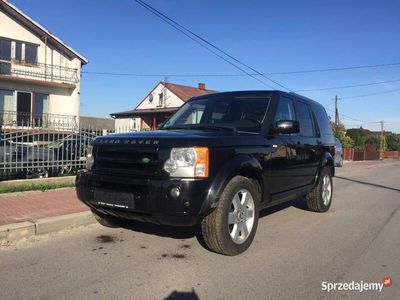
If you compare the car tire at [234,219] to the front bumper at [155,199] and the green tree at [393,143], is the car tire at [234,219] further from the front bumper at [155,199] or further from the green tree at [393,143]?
the green tree at [393,143]

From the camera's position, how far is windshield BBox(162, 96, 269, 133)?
5.76 m

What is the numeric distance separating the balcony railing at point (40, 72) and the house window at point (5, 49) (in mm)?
334

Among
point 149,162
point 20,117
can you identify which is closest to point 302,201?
point 149,162

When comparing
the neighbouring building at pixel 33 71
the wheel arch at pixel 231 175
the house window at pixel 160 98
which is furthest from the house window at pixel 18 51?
the wheel arch at pixel 231 175

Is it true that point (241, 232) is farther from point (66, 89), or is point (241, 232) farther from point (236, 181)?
point (66, 89)

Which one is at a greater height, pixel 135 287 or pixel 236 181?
pixel 236 181

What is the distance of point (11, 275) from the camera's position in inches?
167

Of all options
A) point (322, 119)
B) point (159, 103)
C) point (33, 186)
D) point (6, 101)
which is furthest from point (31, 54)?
point (322, 119)

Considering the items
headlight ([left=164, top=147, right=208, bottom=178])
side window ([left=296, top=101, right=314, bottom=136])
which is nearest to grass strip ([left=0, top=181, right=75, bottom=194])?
headlight ([left=164, top=147, right=208, bottom=178])

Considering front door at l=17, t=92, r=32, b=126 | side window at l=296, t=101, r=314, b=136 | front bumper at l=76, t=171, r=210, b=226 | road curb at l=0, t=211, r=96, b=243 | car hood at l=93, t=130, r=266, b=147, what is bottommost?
road curb at l=0, t=211, r=96, b=243

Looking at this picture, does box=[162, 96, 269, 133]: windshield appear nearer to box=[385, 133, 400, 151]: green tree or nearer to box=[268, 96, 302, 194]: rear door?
box=[268, 96, 302, 194]: rear door

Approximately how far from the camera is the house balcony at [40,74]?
23289 mm

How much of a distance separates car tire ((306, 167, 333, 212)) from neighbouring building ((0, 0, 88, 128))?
17.2 meters

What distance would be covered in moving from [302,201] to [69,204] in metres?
4.87
